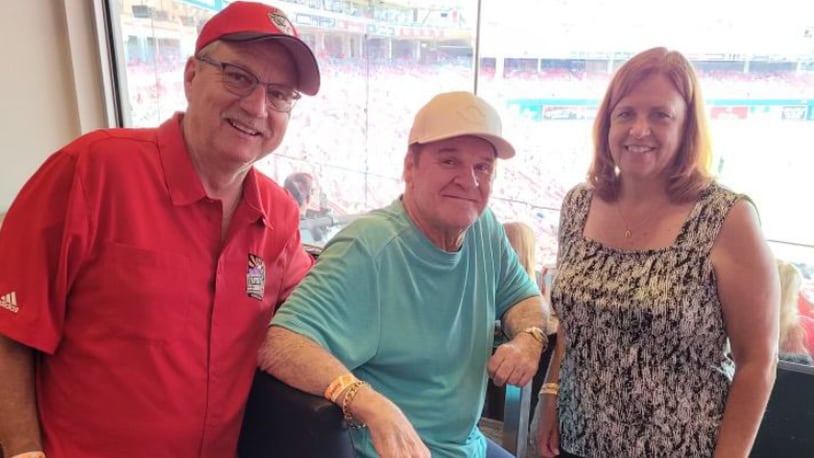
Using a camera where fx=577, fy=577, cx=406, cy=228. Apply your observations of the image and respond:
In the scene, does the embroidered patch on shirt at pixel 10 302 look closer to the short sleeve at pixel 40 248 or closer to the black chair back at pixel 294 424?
the short sleeve at pixel 40 248

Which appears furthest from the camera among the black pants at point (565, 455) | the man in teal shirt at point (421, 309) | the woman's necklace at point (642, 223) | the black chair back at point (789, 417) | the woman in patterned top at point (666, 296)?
the black chair back at point (789, 417)

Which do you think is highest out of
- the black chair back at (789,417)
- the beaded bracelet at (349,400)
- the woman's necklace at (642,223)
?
the woman's necklace at (642,223)

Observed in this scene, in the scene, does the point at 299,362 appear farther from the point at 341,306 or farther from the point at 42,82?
the point at 42,82

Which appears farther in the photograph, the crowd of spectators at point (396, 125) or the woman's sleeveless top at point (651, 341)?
the crowd of spectators at point (396, 125)

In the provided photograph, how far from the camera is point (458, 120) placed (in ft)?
3.94

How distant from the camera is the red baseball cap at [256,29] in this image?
3.86 feet

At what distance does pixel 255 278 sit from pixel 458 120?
57cm

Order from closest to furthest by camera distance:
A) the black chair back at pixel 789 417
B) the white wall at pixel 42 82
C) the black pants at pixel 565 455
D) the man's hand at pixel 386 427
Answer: the man's hand at pixel 386 427
the black pants at pixel 565 455
the black chair back at pixel 789 417
the white wall at pixel 42 82

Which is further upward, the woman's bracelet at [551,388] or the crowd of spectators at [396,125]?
the crowd of spectators at [396,125]

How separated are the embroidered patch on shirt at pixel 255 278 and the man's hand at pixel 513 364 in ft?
1.82

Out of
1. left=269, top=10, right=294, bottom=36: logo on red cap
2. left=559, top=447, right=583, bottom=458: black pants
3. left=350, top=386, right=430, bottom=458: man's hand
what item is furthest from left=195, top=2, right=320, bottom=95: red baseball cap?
left=559, top=447, right=583, bottom=458: black pants

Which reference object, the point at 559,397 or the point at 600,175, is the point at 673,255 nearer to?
the point at 600,175

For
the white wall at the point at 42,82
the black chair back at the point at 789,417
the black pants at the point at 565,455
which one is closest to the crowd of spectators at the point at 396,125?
the white wall at the point at 42,82

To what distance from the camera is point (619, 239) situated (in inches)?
54.1
